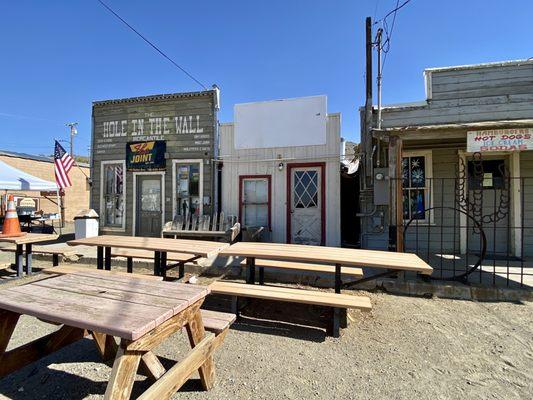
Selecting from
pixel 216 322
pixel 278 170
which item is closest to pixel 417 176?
pixel 278 170

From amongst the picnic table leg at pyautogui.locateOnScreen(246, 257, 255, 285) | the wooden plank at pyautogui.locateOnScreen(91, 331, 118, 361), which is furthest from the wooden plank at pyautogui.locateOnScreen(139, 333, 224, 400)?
the picnic table leg at pyautogui.locateOnScreen(246, 257, 255, 285)

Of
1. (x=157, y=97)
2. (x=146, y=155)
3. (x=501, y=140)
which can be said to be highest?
(x=157, y=97)

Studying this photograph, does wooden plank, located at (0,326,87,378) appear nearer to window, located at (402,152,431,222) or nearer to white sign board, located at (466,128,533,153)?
white sign board, located at (466,128,533,153)

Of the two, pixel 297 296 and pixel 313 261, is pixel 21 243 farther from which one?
pixel 313 261

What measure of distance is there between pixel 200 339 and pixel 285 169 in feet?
20.1

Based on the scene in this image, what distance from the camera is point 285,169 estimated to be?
8.07 meters

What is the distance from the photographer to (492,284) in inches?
182

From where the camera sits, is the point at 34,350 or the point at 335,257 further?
the point at 335,257

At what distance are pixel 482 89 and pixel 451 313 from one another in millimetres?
A: 5479

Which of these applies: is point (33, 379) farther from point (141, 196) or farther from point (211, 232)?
point (141, 196)

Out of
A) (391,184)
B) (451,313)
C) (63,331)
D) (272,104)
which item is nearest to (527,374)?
(451,313)

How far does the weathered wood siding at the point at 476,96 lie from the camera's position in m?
6.75

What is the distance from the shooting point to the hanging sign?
8852mm

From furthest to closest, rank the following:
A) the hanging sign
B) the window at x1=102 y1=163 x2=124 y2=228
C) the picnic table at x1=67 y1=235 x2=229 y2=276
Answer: the window at x1=102 y1=163 x2=124 y2=228 < the hanging sign < the picnic table at x1=67 y1=235 x2=229 y2=276
